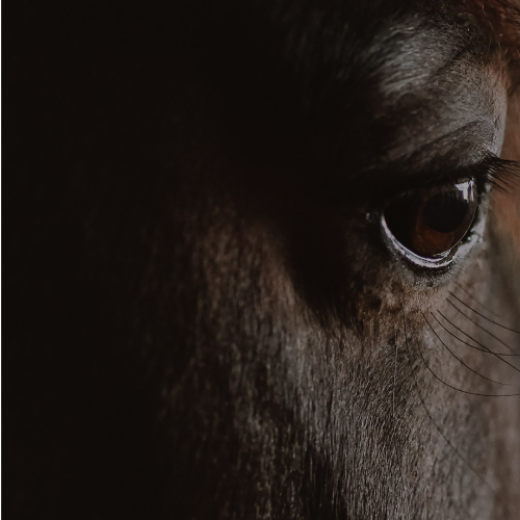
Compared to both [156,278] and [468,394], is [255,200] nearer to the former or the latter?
[156,278]

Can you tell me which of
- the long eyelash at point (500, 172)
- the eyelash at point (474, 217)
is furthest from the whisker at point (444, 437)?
the long eyelash at point (500, 172)

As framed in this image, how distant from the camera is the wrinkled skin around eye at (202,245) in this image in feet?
1.67

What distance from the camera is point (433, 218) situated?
2.30 ft

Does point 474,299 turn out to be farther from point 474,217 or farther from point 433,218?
point 433,218

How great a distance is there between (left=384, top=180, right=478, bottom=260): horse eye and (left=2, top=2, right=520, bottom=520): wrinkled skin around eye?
0.12 feet

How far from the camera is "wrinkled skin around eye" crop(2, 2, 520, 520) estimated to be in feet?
1.67

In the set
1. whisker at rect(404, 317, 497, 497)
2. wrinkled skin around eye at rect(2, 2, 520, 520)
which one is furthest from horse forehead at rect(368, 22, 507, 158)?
whisker at rect(404, 317, 497, 497)

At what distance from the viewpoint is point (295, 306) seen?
60cm

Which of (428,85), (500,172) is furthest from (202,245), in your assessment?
(500,172)

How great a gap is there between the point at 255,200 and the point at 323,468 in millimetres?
242

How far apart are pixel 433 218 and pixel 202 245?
0.26m

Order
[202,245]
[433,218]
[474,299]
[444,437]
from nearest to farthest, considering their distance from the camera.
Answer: [202,245] < [433,218] < [444,437] < [474,299]

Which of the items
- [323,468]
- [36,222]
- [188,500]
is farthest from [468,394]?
[36,222]

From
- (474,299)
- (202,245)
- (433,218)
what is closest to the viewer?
(202,245)
